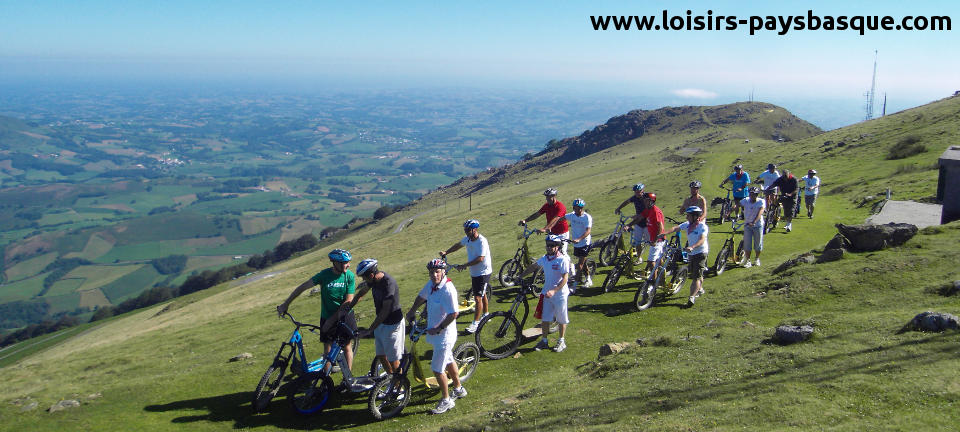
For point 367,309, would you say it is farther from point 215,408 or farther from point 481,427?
point 481,427

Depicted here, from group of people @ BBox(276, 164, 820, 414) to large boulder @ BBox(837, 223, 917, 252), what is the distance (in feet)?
9.32

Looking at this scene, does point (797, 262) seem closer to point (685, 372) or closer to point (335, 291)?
point (685, 372)

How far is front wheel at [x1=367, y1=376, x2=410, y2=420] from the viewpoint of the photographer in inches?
400

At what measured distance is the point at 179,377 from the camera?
14.2 meters

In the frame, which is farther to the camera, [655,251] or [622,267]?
[622,267]

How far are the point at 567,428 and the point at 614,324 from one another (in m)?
6.63

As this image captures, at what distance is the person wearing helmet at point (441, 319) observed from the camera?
32.4 feet

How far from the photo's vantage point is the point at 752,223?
17.8m

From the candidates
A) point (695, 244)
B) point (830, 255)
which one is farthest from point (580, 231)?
point (830, 255)

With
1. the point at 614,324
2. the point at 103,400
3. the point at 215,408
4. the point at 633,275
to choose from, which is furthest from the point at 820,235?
the point at 103,400

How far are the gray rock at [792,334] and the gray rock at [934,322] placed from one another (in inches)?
62.5

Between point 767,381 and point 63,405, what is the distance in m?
15.2

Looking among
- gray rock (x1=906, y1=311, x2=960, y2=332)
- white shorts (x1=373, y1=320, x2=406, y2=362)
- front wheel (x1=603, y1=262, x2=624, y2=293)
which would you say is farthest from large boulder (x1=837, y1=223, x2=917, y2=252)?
white shorts (x1=373, y1=320, x2=406, y2=362)

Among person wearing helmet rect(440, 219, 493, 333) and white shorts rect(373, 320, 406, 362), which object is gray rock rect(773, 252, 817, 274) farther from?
white shorts rect(373, 320, 406, 362)
